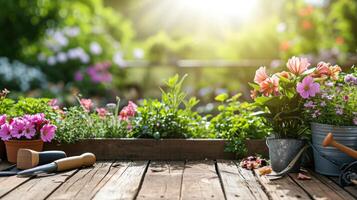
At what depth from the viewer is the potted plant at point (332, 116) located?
2893 millimetres

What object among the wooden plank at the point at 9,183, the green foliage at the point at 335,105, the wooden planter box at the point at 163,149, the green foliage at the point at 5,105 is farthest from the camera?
the green foliage at the point at 5,105

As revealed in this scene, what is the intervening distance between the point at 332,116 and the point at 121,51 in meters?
8.25

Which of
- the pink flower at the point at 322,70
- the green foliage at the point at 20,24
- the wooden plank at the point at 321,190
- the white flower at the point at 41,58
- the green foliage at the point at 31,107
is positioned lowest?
the wooden plank at the point at 321,190

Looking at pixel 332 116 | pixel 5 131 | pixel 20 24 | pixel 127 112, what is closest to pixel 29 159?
pixel 5 131

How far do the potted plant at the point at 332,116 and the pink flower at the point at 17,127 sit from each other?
1.70 m

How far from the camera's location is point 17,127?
10.7 feet

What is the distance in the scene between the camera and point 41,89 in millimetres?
8844

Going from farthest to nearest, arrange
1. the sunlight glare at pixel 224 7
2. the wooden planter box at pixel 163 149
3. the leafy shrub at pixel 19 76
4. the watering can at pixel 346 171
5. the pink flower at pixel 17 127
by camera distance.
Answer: the sunlight glare at pixel 224 7, the leafy shrub at pixel 19 76, the wooden planter box at pixel 163 149, the pink flower at pixel 17 127, the watering can at pixel 346 171

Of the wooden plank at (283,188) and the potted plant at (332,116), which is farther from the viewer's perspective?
the potted plant at (332,116)

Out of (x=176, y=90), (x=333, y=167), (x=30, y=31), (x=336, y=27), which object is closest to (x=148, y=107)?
(x=176, y=90)

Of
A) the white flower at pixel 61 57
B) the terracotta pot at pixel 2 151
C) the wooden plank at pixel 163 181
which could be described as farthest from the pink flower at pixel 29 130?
the white flower at pixel 61 57

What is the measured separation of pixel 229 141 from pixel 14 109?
4.83 ft

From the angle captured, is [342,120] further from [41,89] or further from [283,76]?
[41,89]

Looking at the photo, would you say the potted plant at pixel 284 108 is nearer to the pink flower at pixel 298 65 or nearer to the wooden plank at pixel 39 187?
the pink flower at pixel 298 65
